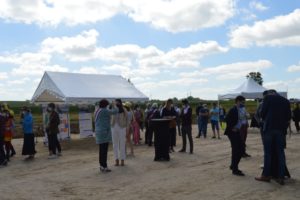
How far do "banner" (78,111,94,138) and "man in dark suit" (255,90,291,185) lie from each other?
12594 millimetres

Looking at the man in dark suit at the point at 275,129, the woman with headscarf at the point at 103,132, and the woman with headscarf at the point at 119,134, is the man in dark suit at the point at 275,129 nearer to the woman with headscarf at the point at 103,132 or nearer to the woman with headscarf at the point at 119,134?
the woman with headscarf at the point at 103,132

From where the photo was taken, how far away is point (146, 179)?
9.18m

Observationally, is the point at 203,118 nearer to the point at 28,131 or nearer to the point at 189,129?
the point at 189,129

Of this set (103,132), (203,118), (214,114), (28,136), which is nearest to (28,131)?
(28,136)

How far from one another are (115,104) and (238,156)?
368 cm

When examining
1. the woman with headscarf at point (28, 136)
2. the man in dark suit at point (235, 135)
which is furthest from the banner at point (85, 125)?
the man in dark suit at point (235, 135)

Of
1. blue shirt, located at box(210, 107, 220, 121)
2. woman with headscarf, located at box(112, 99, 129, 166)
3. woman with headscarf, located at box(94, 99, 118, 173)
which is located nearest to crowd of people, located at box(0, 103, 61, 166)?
woman with headscarf, located at box(112, 99, 129, 166)

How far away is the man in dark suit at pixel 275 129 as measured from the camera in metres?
8.31

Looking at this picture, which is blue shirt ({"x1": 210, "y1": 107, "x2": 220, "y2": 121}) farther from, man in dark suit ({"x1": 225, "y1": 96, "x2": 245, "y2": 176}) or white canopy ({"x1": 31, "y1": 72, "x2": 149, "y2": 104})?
man in dark suit ({"x1": 225, "y1": 96, "x2": 245, "y2": 176})

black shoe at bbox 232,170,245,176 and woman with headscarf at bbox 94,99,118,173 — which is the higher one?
woman with headscarf at bbox 94,99,118,173

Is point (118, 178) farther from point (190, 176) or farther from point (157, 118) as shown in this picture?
point (157, 118)

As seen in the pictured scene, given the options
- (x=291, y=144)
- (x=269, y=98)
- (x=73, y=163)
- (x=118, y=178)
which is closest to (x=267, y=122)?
(x=269, y=98)

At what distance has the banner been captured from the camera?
65.1 feet

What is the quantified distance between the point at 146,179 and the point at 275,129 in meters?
2.93
